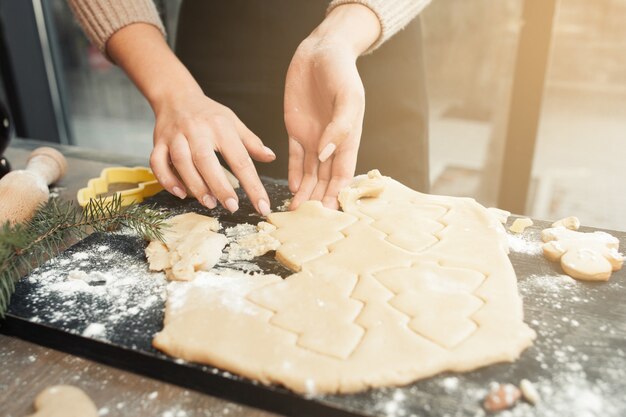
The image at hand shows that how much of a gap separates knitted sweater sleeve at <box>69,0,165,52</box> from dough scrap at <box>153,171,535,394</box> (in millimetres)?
955

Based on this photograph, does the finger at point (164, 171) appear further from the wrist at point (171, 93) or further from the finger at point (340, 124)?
the finger at point (340, 124)

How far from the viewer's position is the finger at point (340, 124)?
4.09 ft

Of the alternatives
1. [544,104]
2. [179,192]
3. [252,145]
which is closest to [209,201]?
[179,192]

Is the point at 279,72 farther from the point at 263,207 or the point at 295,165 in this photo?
the point at 263,207

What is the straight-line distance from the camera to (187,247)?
1163 mm

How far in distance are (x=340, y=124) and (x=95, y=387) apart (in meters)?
0.80

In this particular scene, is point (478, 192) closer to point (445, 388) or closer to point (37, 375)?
point (445, 388)

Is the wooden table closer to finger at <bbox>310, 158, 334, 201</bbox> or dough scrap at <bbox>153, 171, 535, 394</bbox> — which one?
dough scrap at <bbox>153, 171, 535, 394</bbox>

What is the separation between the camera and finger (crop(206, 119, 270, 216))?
1.34 metres

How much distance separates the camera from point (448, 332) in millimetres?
869

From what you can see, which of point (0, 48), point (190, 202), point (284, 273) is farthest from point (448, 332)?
point (0, 48)

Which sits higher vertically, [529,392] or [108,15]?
[108,15]

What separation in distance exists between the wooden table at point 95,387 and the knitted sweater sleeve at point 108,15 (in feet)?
3.61

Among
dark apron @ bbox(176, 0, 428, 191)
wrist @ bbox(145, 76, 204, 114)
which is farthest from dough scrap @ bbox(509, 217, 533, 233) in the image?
wrist @ bbox(145, 76, 204, 114)
